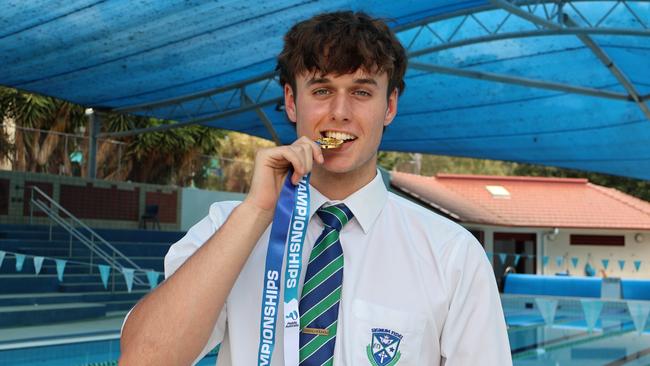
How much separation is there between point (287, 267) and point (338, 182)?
26 centimetres

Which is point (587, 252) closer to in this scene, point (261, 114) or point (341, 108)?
point (261, 114)

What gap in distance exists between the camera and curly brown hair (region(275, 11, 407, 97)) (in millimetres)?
1494

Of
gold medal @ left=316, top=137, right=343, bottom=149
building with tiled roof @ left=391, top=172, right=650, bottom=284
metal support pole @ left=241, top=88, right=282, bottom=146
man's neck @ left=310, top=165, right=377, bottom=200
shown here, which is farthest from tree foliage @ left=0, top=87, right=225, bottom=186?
gold medal @ left=316, top=137, right=343, bottom=149

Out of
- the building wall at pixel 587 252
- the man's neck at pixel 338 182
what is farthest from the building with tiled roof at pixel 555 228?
the man's neck at pixel 338 182

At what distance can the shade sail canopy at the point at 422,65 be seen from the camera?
9.06 m

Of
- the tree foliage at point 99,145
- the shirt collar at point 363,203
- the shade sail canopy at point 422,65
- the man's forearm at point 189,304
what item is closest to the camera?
the man's forearm at point 189,304

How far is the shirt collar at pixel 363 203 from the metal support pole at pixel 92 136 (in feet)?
46.3

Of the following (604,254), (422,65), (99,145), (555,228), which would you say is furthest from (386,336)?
(604,254)

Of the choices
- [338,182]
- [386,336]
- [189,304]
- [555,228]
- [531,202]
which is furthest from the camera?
[531,202]

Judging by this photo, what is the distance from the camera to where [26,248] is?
1364 centimetres

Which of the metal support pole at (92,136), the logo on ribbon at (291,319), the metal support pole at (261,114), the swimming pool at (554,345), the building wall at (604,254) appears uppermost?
the metal support pole at (261,114)

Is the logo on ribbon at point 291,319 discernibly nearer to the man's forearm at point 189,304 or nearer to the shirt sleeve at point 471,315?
the man's forearm at point 189,304

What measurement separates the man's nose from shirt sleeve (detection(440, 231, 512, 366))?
345 millimetres

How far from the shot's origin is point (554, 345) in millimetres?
11117
